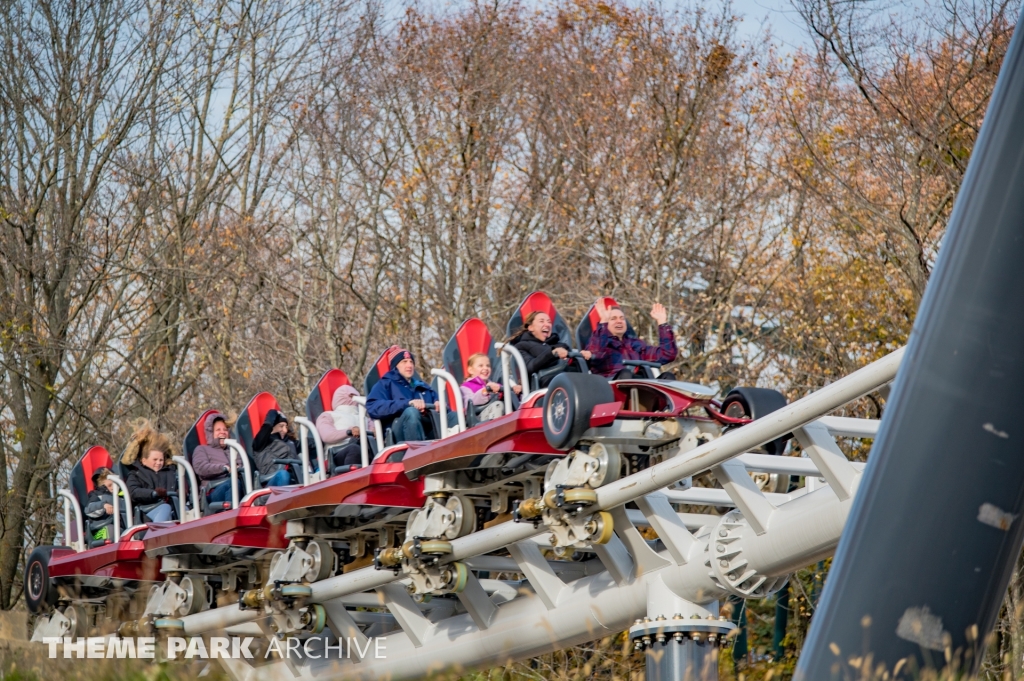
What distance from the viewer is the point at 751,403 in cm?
755

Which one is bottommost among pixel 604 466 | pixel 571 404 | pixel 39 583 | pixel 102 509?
pixel 39 583

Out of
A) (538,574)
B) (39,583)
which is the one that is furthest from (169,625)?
(538,574)

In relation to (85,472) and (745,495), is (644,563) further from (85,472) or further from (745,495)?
(85,472)

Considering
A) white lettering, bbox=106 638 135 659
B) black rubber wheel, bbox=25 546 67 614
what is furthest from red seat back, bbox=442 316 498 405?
black rubber wheel, bbox=25 546 67 614

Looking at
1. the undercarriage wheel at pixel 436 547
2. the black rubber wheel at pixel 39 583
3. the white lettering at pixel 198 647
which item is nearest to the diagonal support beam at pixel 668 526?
the undercarriage wheel at pixel 436 547

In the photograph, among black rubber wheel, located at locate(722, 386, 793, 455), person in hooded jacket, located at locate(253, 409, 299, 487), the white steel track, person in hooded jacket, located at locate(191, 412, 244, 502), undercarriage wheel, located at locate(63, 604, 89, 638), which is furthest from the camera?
undercarriage wheel, located at locate(63, 604, 89, 638)

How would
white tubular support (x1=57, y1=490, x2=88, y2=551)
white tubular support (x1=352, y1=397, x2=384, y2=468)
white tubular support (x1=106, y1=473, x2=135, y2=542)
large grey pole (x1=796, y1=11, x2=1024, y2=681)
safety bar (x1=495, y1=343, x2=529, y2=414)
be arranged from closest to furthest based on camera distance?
1. large grey pole (x1=796, y1=11, x2=1024, y2=681)
2. safety bar (x1=495, y1=343, x2=529, y2=414)
3. white tubular support (x1=352, y1=397, x2=384, y2=468)
4. white tubular support (x1=106, y1=473, x2=135, y2=542)
5. white tubular support (x1=57, y1=490, x2=88, y2=551)

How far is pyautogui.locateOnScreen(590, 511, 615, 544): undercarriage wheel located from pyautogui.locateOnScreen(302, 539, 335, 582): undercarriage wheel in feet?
9.71

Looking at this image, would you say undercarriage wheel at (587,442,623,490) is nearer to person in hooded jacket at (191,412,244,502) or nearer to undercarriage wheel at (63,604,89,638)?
person in hooded jacket at (191,412,244,502)

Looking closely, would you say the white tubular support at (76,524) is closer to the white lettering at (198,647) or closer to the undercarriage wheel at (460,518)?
the white lettering at (198,647)

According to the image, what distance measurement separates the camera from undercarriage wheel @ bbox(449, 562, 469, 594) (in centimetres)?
848

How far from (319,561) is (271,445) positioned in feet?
4.44

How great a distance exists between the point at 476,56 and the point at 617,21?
205 cm

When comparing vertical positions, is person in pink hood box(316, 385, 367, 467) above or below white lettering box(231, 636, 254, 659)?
above
